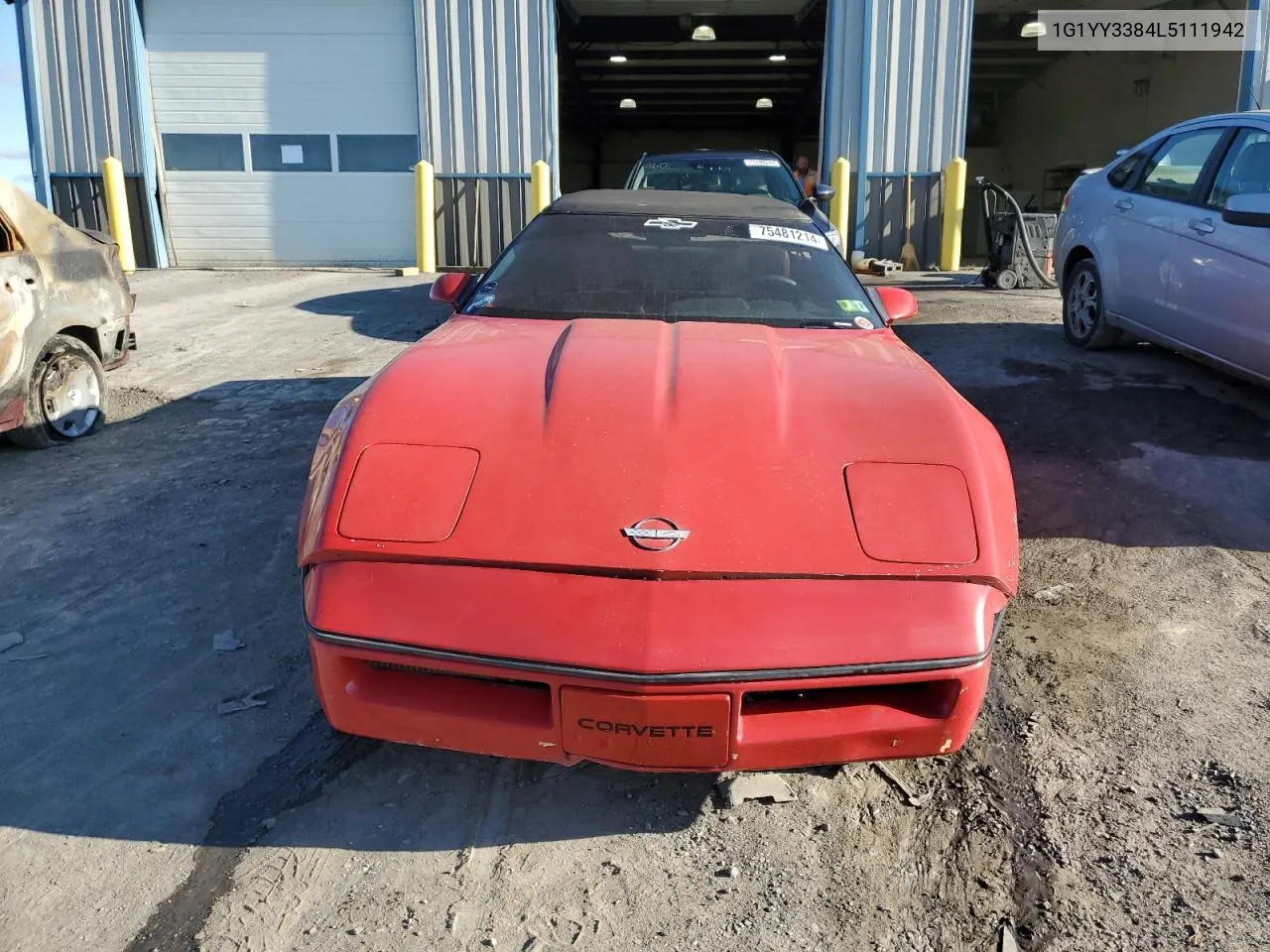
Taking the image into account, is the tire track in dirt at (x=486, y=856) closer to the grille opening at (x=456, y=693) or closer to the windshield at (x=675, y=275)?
the grille opening at (x=456, y=693)

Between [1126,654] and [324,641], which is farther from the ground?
[324,641]

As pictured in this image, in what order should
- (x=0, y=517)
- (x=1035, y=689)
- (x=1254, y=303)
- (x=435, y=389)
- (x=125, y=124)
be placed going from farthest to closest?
1. (x=125, y=124)
2. (x=1254, y=303)
3. (x=0, y=517)
4. (x=1035, y=689)
5. (x=435, y=389)

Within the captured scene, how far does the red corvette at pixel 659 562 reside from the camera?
2236mm

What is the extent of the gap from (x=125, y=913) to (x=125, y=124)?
1398 centimetres

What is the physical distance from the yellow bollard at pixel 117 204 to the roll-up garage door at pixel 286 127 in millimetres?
649

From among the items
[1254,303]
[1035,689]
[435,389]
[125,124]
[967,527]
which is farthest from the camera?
[125,124]

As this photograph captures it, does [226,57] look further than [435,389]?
Yes

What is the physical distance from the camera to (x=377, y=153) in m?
14.1

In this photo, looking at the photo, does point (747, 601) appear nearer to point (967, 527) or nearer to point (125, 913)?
point (967, 527)

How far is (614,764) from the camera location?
7.54 feet

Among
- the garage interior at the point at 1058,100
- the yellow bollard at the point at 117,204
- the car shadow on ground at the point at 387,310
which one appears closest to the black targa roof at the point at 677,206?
the car shadow on ground at the point at 387,310

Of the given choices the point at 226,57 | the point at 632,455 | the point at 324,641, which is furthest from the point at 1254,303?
the point at 226,57

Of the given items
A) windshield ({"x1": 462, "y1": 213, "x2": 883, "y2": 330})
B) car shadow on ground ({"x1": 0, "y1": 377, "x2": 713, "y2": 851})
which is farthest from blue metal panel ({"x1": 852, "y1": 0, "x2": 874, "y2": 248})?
car shadow on ground ({"x1": 0, "y1": 377, "x2": 713, "y2": 851})

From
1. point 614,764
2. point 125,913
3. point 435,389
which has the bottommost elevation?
point 125,913
